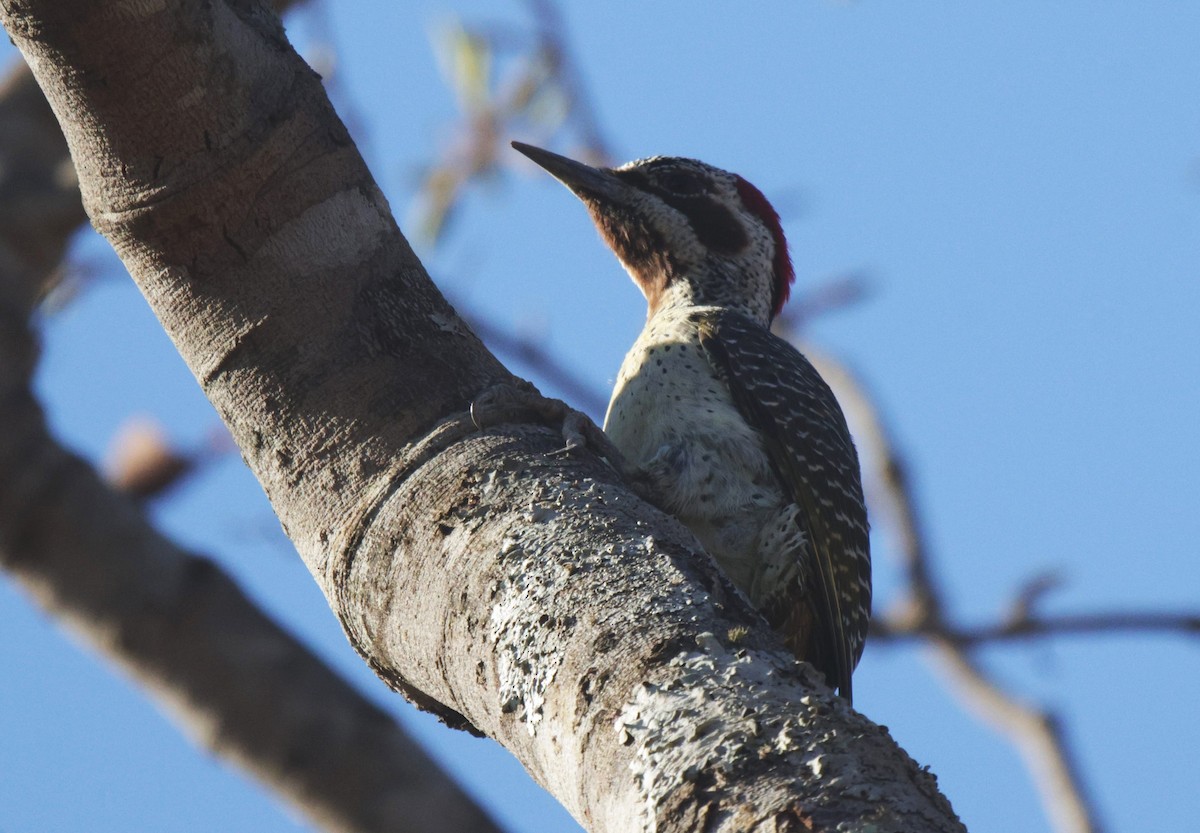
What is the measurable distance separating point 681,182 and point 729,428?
5.49ft

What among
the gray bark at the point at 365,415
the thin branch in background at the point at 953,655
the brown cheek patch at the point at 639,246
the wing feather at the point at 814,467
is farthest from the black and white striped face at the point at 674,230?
the gray bark at the point at 365,415

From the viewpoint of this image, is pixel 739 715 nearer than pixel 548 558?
Yes

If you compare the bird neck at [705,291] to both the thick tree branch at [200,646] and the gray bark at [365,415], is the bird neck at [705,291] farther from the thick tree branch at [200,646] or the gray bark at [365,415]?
the gray bark at [365,415]

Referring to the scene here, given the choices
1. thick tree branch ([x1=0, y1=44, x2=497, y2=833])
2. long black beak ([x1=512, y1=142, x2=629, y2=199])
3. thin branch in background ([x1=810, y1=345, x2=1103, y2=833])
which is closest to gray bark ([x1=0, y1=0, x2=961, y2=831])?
thick tree branch ([x1=0, y1=44, x2=497, y2=833])

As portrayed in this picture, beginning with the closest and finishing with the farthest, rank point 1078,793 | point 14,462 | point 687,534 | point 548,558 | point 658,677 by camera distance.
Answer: point 658,677 < point 548,558 < point 687,534 < point 14,462 < point 1078,793

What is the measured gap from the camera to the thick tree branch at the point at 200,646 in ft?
13.5

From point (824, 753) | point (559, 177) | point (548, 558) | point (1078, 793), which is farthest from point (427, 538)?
point (1078, 793)

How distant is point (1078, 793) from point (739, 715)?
14.5 feet

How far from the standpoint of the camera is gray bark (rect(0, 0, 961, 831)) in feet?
6.48

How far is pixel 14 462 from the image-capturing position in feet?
13.8

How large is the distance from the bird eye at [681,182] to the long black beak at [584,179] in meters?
0.16

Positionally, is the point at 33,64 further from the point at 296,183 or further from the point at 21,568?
the point at 21,568

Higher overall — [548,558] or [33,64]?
[33,64]

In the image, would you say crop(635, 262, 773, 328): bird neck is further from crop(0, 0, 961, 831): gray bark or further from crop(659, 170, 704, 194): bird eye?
crop(0, 0, 961, 831): gray bark
